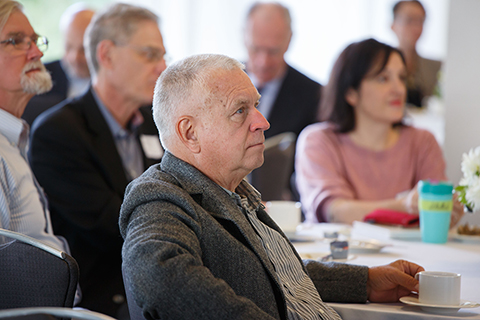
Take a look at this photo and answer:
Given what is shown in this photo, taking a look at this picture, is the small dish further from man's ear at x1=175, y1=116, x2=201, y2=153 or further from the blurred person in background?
the blurred person in background

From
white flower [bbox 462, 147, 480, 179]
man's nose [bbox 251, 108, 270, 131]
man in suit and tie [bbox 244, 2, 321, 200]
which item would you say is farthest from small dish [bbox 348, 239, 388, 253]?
man in suit and tie [bbox 244, 2, 321, 200]

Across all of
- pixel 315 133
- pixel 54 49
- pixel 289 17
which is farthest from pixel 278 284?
pixel 54 49

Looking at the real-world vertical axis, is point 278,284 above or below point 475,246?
above

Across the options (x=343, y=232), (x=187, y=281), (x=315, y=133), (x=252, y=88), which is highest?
(x=252, y=88)

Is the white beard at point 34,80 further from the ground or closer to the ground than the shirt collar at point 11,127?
further from the ground

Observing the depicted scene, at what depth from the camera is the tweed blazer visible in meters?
0.96

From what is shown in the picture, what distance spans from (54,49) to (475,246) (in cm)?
561

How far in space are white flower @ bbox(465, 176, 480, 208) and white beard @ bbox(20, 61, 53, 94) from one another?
4.81 feet

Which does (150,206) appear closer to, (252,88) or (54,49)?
(252,88)

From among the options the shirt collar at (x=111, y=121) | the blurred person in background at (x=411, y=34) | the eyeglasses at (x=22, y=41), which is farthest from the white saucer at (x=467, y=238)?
the blurred person in background at (x=411, y=34)

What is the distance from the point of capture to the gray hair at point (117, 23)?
8.73 ft

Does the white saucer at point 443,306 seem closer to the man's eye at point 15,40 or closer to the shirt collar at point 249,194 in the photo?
the shirt collar at point 249,194

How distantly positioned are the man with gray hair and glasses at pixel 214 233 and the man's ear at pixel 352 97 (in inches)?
63.4

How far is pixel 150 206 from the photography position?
1.07 m
